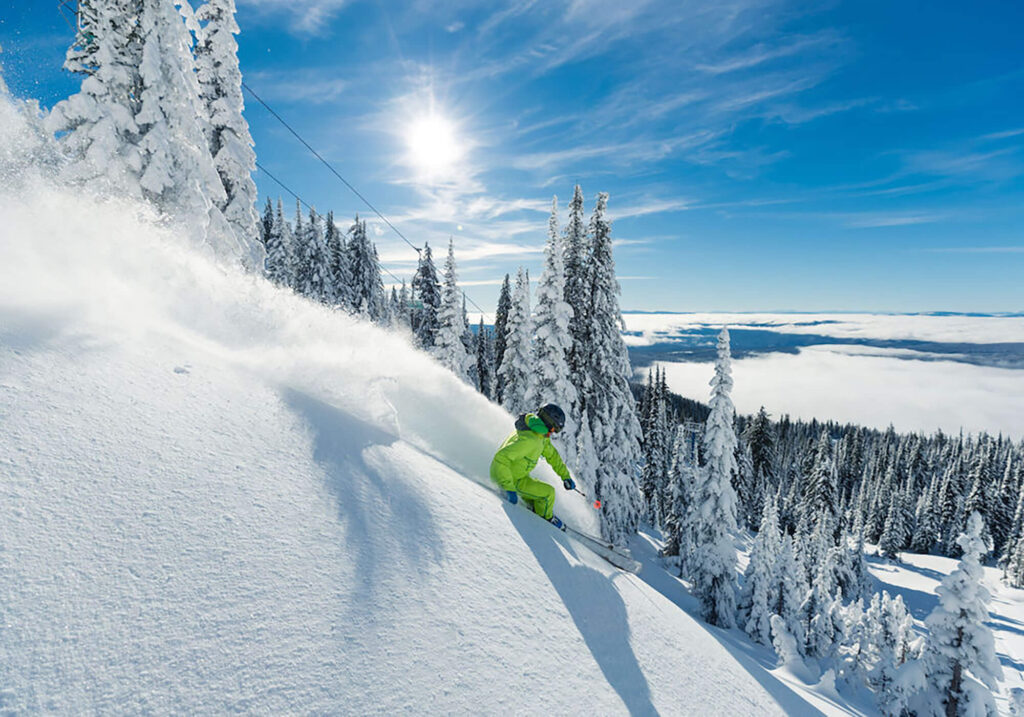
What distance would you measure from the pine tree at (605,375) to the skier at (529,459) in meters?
15.2

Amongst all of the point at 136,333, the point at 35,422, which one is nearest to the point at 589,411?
the point at 136,333

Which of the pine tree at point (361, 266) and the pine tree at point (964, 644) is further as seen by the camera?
the pine tree at point (361, 266)

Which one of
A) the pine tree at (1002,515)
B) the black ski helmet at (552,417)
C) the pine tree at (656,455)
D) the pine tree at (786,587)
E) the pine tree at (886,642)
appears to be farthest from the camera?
the pine tree at (1002,515)

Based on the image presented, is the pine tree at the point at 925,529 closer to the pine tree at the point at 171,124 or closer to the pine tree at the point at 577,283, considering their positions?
the pine tree at the point at 577,283

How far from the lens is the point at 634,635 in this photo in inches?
194

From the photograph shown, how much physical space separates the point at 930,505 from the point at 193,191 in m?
105

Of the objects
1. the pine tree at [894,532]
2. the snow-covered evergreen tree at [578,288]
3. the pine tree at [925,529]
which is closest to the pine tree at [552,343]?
the snow-covered evergreen tree at [578,288]

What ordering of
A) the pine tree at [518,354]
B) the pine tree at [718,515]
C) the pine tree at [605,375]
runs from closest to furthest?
the pine tree at [605,375] < the pine tree at [718,515] < the pine tree at [518,354]

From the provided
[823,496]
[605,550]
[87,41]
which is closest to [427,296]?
[87,41]

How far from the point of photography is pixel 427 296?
38531 millimetres

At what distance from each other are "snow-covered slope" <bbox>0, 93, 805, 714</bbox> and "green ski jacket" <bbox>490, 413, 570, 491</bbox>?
0.37 m

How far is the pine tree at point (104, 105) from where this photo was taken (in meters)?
13.5

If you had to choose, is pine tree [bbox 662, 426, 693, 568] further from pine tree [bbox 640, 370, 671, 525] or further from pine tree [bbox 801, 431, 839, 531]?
pine tree [bbox 801, 431, 839, 531]

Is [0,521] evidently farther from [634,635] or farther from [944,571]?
[944,571]
